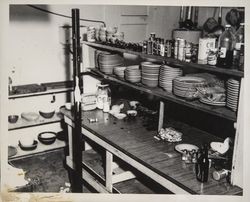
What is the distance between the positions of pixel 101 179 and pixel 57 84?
1625 millimetres

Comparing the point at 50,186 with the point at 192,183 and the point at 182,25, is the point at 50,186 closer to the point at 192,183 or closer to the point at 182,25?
the point at 192,183

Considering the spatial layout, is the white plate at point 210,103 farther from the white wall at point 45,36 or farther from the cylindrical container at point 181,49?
the white wall at point 45,36

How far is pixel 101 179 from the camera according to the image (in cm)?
247

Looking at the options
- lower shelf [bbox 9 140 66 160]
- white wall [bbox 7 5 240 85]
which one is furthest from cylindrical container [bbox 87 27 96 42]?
lower shelf [bbox 9 140 66 160]

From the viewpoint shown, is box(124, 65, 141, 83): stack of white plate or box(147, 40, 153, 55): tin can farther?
box(124, 65, 141, 83): stack of white plate

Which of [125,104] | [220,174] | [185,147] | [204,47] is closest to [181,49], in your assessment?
[204,47]

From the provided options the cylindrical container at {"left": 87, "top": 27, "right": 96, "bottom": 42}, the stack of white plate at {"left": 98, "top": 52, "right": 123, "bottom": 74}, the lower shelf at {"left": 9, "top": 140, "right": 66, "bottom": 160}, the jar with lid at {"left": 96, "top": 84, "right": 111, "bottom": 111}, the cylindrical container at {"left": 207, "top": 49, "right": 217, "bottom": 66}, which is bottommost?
the lower shelf at {"left": 9, "top": 140, "right": 66, "bottom": 160}

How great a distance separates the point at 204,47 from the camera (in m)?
1.90

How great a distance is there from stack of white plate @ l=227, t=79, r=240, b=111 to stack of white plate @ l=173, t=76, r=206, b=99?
0.81 feet

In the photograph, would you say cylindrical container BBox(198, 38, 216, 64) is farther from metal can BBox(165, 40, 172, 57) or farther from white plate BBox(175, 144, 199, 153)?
white plate BBox(175, 144, 199, 153)

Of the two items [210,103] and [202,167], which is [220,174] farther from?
[210,103]

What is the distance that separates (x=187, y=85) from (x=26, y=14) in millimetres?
2172

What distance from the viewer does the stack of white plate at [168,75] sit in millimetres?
2207

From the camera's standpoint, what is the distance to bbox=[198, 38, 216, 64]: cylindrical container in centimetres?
188
